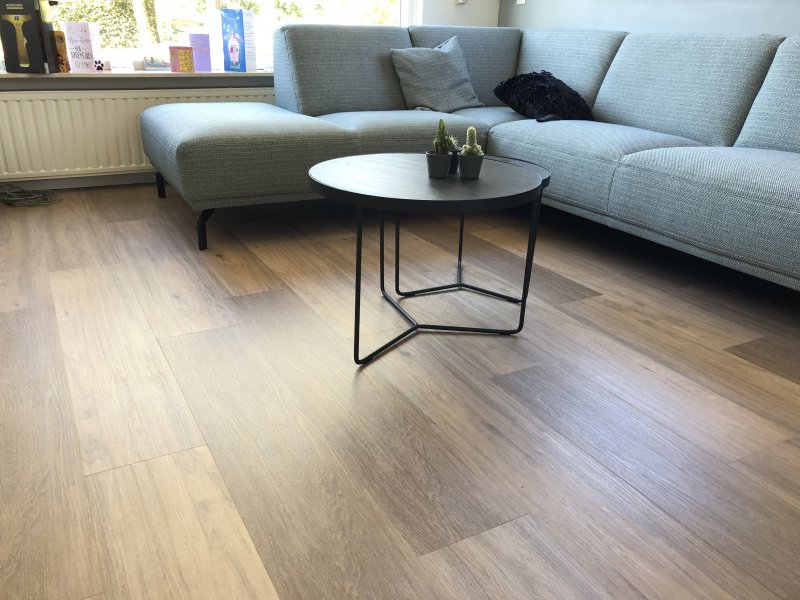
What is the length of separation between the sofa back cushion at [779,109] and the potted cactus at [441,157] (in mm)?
1423

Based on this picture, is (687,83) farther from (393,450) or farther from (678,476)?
(393,450)

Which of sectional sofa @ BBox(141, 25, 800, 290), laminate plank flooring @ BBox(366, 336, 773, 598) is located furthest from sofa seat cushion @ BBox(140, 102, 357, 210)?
laminate plank flooring @ BBox(366, 336, 773, 598)

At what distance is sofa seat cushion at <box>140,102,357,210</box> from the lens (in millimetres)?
2213

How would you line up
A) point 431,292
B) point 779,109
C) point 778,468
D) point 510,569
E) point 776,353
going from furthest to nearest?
point 779,109 → point 431,292 → point 776,353 → point 778,468 → point 510,569

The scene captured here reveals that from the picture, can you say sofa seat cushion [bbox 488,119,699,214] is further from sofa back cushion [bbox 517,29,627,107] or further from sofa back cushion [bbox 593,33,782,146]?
sofa back cushion [bbox 517,29,627,107]

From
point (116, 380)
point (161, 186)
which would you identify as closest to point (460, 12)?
point (161, 186)

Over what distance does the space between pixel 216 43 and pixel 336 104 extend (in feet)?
2.98

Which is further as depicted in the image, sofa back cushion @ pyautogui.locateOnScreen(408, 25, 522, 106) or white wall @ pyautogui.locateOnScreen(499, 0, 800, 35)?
sofa back cushion @ pyautogui.locateOnScreen(408, 25, 522, 106)

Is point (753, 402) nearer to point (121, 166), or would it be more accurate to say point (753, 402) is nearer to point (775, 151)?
point (775, 151)

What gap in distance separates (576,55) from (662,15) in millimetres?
438

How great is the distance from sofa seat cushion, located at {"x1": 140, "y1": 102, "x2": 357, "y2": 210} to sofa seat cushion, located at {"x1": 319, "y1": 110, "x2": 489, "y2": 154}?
0.08m

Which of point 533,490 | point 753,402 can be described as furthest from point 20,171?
point 753,402

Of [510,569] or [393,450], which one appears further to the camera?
[393,450]

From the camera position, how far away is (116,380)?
1.48 m
